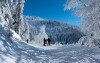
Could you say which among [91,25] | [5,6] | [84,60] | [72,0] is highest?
[5,6]

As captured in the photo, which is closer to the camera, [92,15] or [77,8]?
[92,15]

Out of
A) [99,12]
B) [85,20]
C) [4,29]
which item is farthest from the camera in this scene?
[4,29]

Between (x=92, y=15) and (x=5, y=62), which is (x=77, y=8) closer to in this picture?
(x=92, y=15)

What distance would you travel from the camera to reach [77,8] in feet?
45.5

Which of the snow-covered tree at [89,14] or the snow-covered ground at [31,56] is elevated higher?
the snow-covered tree at [89,14]

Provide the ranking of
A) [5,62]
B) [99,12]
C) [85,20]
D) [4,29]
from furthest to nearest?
1. [4,29]
2. [85,20]
3. [99,12]
4. [5,62]

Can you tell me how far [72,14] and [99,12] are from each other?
2358 millimetres

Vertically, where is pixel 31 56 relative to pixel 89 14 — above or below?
below

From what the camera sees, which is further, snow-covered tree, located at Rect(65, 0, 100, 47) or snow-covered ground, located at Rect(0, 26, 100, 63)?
snow-covered tree, located at Rect(65, 0, 100, 47)

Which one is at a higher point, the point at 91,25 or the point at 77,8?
the point at 77,8

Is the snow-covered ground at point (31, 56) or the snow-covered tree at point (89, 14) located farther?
the snow-covered tree at point (89, 14)

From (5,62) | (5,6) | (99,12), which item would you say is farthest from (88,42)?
(5,6)

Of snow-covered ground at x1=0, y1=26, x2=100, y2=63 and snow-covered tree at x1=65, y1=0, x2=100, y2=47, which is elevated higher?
snow-covered tree at x1=65, y1=0, x2=100, y2=47

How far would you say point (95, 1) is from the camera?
12.5 m
